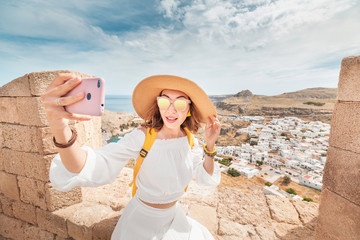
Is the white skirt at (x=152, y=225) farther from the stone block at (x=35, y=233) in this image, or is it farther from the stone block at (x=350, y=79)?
the stone block at (x=350, y=79)

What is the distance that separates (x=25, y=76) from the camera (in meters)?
2.06

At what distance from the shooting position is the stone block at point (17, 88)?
2072 millimetres

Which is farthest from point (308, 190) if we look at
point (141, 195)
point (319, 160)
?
point (141, 195)

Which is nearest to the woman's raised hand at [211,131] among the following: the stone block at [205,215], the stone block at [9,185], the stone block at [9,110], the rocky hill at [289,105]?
the stone block at [205,215]

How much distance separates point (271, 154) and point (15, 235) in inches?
2010

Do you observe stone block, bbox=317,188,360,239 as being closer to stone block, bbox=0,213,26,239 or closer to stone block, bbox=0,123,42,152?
stone block, bbox=0,123,42,152

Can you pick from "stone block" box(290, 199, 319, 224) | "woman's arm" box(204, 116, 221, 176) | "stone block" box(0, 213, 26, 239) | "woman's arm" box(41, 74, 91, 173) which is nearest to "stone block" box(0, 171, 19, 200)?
"stone block" box(0, 213, 26, 239)

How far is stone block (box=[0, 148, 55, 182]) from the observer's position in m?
2.23

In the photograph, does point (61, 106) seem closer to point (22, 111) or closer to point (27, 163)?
point (22, 111)

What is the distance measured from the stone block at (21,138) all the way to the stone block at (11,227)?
1202mm

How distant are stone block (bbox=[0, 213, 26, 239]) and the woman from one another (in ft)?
7.18

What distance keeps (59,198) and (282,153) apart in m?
51.0

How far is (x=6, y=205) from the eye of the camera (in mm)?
2730

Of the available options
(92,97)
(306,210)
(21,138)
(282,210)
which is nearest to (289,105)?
(306,210)
